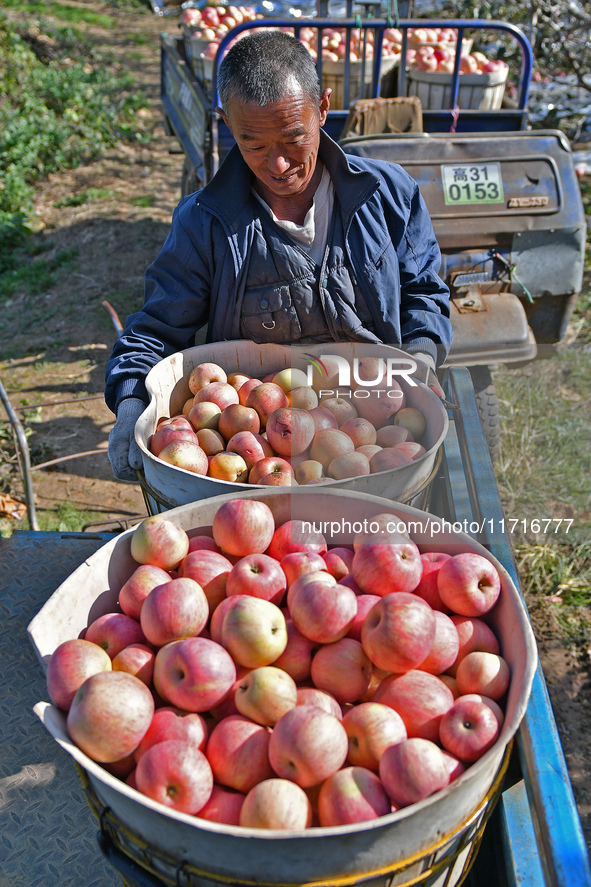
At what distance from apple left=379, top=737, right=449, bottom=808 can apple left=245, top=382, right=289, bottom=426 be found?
118 centimetres

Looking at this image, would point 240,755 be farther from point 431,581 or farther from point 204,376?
point 204,376

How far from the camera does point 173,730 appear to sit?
1237 mm

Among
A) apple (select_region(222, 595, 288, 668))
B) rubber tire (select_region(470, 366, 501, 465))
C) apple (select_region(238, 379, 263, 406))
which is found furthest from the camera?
rubber tire (select_region(470, 366, 501, 465))

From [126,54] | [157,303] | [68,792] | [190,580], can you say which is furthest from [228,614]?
[126,54]

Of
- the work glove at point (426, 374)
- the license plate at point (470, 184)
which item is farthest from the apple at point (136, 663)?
the license plate at point (470, 184)

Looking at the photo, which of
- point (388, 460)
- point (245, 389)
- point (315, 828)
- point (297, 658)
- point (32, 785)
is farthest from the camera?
point (245, 389)

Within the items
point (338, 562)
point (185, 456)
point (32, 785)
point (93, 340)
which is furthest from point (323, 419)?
point (93, 340)

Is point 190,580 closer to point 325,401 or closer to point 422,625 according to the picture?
point 422,625

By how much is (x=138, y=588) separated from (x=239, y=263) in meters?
1.27

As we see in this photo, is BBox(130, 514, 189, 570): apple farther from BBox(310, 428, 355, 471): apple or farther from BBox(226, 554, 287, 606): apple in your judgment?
BBox(310, 428, 355, 471): apple

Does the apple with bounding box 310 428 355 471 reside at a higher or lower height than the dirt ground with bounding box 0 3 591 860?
higher

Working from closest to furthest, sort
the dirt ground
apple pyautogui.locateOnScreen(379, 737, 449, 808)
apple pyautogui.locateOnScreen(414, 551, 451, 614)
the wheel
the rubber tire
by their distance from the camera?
apple pyautogui.locateOnScreen(379, 737, 449, 808), apple pyautogui.locateOnScreen(414, 551, 451, 614), the dirt ground, the rubber tire, the wheel

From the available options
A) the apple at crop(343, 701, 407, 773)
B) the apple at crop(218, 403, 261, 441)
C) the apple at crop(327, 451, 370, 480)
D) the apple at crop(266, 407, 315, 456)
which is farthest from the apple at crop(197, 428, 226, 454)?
the apple at crop(343, 701, 407, 773)

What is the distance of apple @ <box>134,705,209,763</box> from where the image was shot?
1.23m
